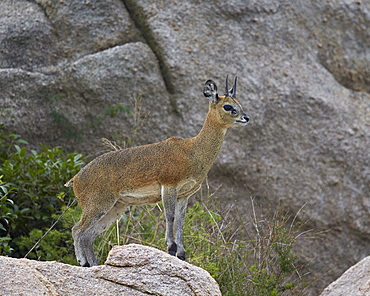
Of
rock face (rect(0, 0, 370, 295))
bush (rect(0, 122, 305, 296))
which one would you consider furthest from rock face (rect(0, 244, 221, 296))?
rock face (rect(0, 0, 370, 295))

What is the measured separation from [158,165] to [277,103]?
4.73m

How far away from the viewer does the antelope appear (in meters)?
6.50

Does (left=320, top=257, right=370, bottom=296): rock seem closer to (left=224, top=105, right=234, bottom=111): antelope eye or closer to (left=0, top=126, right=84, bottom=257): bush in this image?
(left=224, top=105, right=234, bottom=111): antelope eye

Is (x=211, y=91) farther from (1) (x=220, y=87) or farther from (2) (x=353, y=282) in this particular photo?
(1) (x=220, y=87)

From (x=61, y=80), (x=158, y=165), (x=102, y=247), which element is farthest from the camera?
(x=61, y=80)

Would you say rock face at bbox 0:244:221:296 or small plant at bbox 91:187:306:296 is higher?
rock face at bbox 0:244:221:296

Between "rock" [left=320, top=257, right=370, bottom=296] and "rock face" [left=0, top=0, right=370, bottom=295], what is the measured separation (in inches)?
117

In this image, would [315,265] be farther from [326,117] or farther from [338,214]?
[326,117]

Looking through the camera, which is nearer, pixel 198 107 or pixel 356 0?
pixel 198 107

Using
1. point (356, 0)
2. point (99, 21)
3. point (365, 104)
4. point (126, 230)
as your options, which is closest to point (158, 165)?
point (126, 230)

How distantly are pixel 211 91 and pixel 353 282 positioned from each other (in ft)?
9.11

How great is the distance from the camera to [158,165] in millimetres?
6543

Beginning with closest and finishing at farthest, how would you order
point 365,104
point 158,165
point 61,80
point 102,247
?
point 158,165 → point 102,247 → point 61,80 → point 365,104

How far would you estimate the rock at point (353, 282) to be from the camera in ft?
22.3
